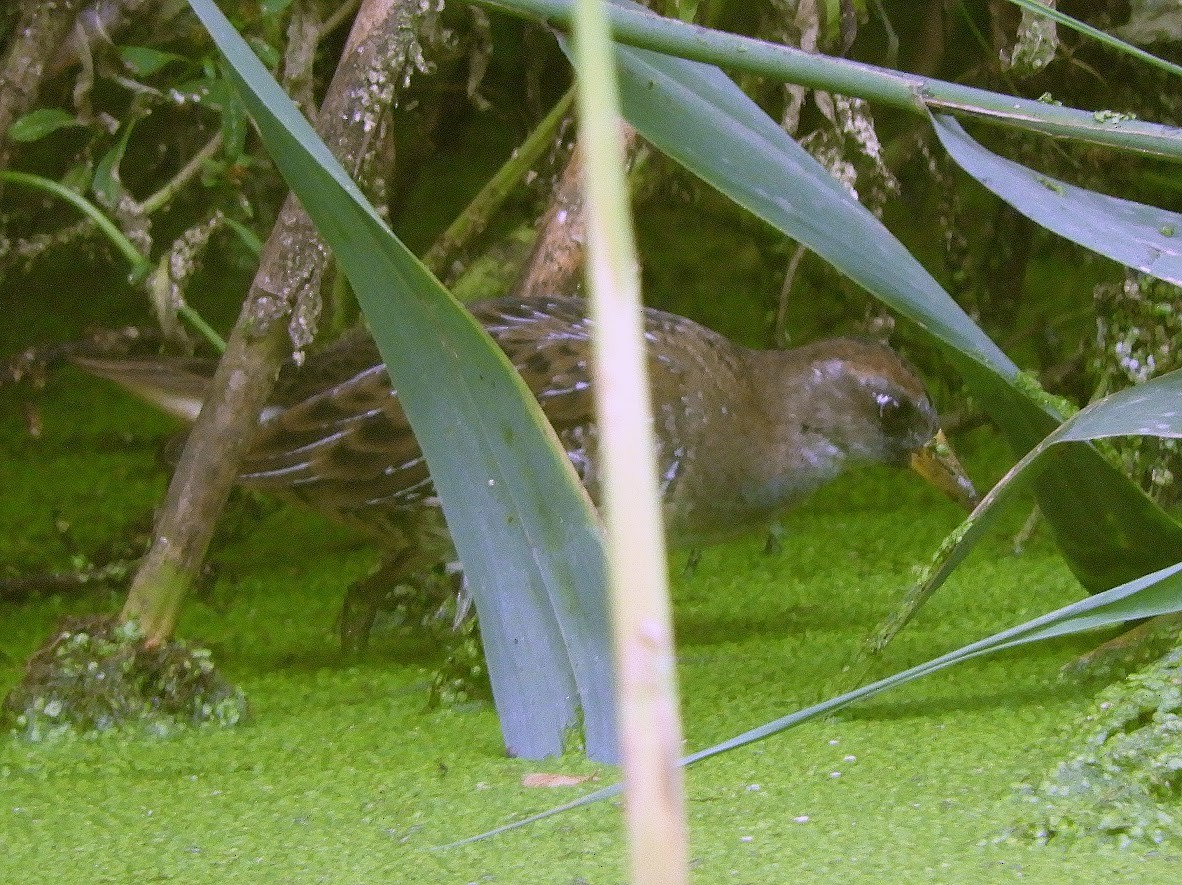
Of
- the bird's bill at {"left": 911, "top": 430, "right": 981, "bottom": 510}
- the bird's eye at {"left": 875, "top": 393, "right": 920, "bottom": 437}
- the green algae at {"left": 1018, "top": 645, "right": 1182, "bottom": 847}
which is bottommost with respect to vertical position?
the green algae at {"left": 1018, "top": 645, "right": 1182, "bottom": 847}

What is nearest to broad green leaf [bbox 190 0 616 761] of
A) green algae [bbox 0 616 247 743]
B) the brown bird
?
green algae [bbox 0 616 247 743]

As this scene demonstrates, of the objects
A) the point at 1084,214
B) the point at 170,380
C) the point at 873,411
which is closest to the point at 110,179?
the point at 170,380

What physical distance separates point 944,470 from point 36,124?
1.52 meters

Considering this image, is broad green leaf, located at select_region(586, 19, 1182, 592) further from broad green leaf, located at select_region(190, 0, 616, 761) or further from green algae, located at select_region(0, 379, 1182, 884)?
green algae, located at select_region(0, 379, 1182, 884)

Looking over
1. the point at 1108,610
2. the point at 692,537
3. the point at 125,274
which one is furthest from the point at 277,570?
the point at 1108,610

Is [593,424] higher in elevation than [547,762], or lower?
higher

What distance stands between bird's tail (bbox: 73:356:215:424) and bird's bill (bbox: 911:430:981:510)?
3.88 ft

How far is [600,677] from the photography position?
139cm

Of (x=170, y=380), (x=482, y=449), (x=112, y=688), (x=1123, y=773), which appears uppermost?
(x=170, y=380)

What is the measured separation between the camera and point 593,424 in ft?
6.90

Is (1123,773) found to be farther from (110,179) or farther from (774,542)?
(110,179)

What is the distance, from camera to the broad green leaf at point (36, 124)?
6.67 feet

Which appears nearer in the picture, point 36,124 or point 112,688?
point 112,688

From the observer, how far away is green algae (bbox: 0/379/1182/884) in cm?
124
